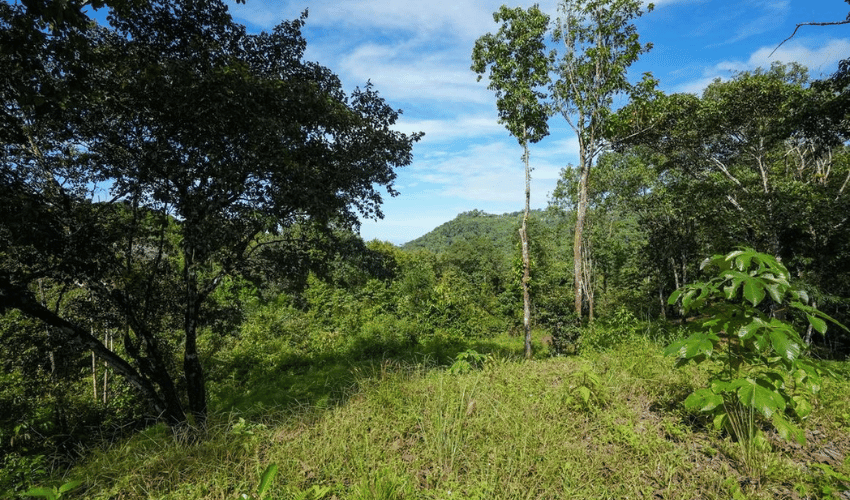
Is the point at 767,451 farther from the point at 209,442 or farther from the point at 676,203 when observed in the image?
the point at 676,203

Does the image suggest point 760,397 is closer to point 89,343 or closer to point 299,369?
point 89,343

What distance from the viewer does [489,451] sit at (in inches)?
111

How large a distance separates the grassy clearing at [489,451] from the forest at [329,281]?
0.02m

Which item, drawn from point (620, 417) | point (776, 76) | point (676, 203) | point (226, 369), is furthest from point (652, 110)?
point (226, 369)

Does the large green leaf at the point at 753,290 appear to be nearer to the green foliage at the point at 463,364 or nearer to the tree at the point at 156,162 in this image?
the green foliage at the point at 463,364

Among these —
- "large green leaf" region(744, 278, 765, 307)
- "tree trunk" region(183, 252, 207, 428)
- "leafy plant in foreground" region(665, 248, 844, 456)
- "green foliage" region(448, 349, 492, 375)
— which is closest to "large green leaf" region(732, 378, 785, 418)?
"leafy plant in foreground" region(665, 248, 844, 456)

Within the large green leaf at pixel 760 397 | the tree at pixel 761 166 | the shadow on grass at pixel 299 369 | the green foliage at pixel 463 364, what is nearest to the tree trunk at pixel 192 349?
the shadow on grass at pixel 299 369

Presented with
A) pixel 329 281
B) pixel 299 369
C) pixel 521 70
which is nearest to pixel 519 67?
pixel 521 70

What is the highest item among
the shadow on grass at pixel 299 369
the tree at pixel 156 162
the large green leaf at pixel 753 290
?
the tree at pixel 156 162

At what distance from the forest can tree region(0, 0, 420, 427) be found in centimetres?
4

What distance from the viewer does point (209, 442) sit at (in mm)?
3016

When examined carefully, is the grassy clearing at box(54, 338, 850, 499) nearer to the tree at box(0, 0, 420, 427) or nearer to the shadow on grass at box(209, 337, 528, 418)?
the tree at box(0, 0, 420, 427)

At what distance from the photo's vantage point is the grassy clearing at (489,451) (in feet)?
8.06

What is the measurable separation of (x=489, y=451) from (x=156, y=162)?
5.72 meters
